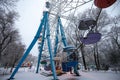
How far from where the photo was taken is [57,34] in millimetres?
18000

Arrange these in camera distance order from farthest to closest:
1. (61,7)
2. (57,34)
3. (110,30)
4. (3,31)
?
(110,30)
(3,31)
(57,34)
(61,7)

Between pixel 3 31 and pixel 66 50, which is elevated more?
pixel 3 31

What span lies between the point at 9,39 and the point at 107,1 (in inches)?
908

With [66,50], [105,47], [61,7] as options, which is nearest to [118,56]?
[105,47]

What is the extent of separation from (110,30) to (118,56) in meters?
5.61

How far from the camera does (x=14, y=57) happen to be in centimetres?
3469

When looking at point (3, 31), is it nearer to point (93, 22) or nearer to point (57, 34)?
point (57, 34)

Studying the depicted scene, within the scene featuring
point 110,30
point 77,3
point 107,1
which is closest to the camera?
point 107,1

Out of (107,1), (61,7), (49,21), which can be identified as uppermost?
(49,21)

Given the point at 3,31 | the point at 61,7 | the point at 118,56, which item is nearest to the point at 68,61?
the point at 61,7

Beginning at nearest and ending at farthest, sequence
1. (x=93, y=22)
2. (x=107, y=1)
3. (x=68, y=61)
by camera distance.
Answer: (x=107, y=1), (x=93, y=22), (x=68, y=61)

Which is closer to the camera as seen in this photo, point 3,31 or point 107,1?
point 107,1

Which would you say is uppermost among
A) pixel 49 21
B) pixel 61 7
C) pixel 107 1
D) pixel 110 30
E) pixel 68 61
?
pixel 110 30

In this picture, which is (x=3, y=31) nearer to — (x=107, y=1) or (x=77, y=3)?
(x=77, y=3)
